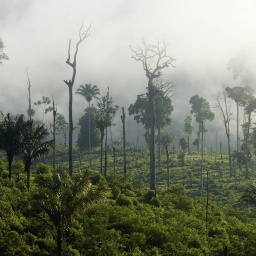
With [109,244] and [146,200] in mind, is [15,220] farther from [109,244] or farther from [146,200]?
[146,200]

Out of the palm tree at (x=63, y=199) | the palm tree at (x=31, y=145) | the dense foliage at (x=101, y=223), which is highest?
the palm tree at (x=31, y=145)

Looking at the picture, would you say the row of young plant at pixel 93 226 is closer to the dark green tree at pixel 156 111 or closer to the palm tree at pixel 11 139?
the palm tree at pixel 11 139

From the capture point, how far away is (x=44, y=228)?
1934 centimetres

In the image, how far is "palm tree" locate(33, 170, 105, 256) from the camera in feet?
53.1

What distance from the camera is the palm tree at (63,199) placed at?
1617 centimetres

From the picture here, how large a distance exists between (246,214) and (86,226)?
1796cm

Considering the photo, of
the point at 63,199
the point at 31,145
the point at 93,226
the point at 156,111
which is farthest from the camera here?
the point at 156,111

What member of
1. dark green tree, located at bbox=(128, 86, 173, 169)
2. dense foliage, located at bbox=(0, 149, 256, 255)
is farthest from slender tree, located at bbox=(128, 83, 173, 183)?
dense foliage, located at bbox=(0, 149, 256, 255)

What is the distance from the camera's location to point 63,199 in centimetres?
1630

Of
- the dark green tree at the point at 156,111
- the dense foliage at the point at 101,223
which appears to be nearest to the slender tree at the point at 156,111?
the dark green tree at the point at 156,111

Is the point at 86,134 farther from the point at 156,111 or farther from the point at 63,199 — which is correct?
the point at 63,199

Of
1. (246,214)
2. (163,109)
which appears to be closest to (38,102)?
(163,109)

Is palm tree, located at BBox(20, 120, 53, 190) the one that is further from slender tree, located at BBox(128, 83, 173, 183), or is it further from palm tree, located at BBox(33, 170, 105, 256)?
slender tree, located at BBox(128, 83, 173, 183)

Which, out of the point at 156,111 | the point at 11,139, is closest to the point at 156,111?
the point at 156,111
